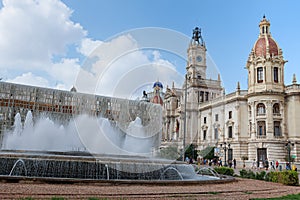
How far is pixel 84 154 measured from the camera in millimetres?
22281

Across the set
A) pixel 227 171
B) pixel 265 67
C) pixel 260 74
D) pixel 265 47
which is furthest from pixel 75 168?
pixel 265 47

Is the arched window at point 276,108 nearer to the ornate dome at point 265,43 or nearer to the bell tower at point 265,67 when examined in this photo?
the bell tower at point 265,67

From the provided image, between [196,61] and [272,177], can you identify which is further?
[196,61]

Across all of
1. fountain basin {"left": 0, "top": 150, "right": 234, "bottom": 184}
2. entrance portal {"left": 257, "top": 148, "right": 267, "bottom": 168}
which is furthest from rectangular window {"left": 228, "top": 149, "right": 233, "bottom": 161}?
fountain basin {"left": 0, "top": 150, "right": 234, "bottom": 184}

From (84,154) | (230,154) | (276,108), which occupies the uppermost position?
(276,108)

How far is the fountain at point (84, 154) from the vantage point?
14740 mm

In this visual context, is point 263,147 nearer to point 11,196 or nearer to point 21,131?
point 21,131

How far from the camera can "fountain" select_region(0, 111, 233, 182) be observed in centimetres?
1474

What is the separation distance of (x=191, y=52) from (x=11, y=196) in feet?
230

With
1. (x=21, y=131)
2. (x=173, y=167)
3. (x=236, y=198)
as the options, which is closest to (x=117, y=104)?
(x=21, y=131)

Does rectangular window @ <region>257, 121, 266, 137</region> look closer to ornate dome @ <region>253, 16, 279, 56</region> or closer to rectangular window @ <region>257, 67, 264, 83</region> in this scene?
rectangular window @ <region>257, 67, 264, 83</region>

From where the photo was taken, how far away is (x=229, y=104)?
56.5 m

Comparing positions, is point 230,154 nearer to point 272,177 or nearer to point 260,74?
point 260,74

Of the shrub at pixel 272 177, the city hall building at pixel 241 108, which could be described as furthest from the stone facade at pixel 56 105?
the shrub at pixel 272 177
